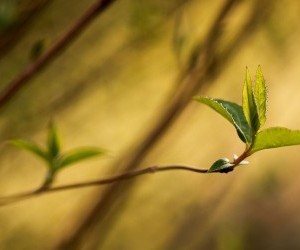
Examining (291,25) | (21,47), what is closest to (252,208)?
(291,25)

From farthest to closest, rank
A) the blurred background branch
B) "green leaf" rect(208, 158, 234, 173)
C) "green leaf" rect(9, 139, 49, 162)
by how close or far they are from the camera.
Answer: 1. the blurred background branch
2. "green leaf" rect(9, 139, 49, 162)
3. "green leaf" rect(208, 158, 234, 173)

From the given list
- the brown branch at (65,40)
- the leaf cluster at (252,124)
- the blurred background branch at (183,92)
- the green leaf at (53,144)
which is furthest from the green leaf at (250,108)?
the blurred background branch at (183,92)

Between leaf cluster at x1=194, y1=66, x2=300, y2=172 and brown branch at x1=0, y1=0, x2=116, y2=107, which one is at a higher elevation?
brown branch at x1=0, y1=0, x2=116, y2=107

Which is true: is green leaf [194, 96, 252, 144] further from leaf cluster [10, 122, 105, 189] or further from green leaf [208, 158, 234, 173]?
leaf cluster [10, 122, 105, 189]

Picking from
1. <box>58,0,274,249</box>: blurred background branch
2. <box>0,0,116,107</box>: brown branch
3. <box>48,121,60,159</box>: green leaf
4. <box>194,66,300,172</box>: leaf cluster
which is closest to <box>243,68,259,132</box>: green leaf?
<box>194,66,300,172</box>: leaf cluster

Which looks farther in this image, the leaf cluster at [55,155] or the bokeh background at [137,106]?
the bokeh background at [137,106]

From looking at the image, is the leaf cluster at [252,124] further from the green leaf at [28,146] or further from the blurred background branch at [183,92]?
the blurred background branch at [183,92]

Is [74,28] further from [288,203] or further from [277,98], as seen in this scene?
[288,203]

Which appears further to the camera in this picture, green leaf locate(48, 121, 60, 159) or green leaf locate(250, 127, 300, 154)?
green leaf locate(48, 121, 60, 159)
